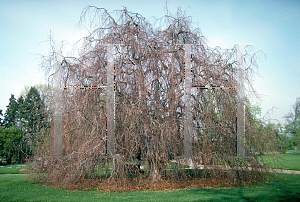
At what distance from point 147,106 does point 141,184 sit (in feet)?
7.95

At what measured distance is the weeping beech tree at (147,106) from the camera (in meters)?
7.21

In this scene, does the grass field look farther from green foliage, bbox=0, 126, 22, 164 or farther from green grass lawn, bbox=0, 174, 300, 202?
green foliage, bbox=0, 126, 22, 164

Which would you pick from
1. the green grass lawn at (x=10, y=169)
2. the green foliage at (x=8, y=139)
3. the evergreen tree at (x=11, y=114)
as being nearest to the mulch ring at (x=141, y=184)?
the green grass lawn at (x=10, y=169)

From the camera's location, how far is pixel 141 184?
7.64 metres

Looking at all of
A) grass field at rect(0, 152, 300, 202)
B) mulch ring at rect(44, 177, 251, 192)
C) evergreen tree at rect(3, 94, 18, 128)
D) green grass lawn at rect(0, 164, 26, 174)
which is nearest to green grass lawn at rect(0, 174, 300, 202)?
grass field at rect(0, 152, 300, 202)

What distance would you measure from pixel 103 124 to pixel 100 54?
2.35 metres

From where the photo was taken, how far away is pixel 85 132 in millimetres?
7348

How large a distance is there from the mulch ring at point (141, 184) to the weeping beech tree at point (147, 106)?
10.7 inches

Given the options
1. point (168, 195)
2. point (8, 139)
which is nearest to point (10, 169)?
point (8, 139)

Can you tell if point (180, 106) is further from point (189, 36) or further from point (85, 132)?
point (85, 132)

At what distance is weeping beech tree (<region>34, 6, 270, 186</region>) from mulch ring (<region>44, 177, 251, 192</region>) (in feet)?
0.89

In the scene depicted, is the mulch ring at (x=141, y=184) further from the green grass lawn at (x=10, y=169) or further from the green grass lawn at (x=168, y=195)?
the green grass lawn at (x=10, y=169)

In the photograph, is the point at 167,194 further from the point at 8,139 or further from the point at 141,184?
the point at 8,139

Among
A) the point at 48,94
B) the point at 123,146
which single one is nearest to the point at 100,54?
the point at 48,94
